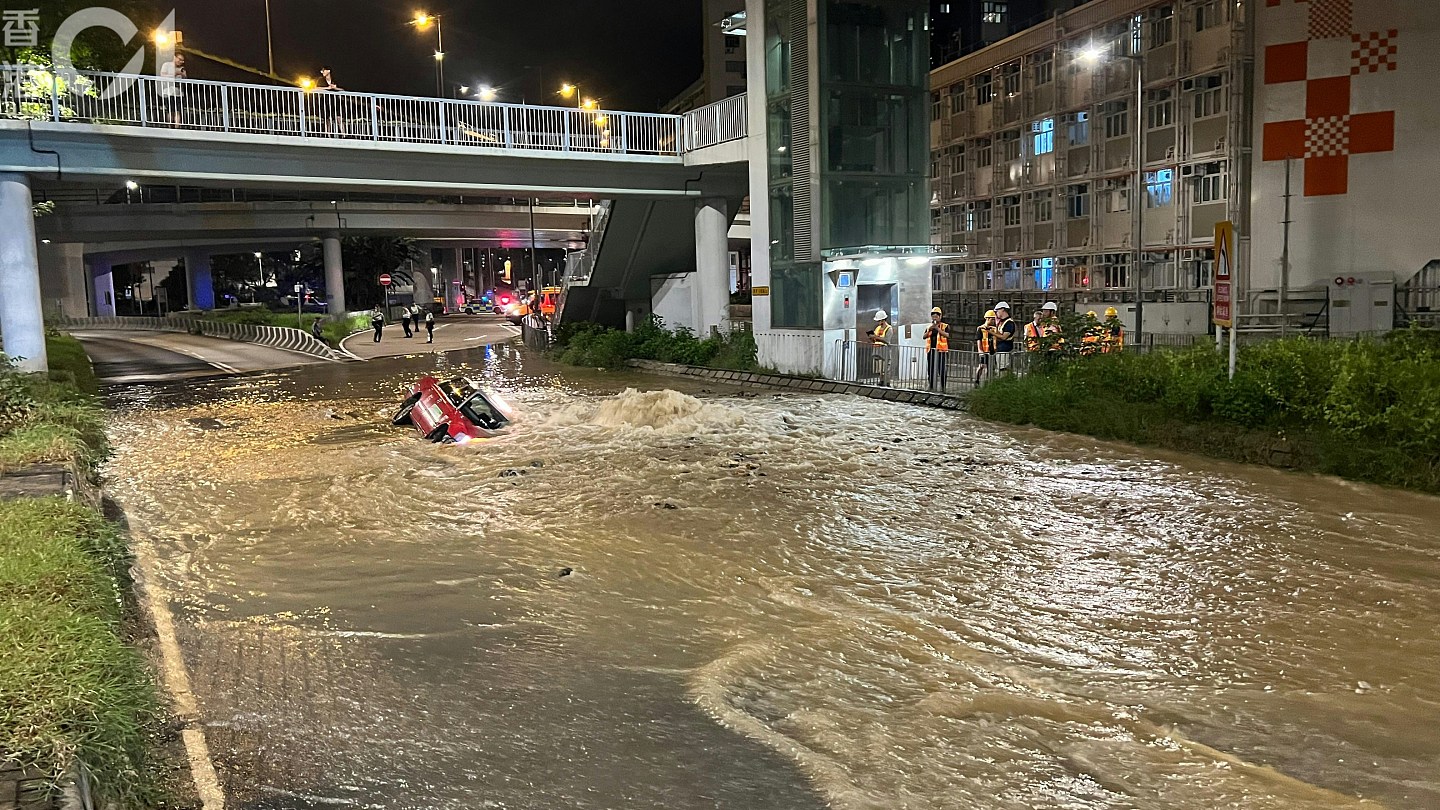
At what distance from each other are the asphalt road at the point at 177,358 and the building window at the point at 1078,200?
27112 mm

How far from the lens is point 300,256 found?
8012 cm

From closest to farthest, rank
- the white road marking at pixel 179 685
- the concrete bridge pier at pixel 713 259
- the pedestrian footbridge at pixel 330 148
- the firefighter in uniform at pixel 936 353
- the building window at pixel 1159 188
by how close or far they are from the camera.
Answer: the white road marking at pixel 179 685, the firefighter in uniform at pixel 936 353, the pedestrian footbridge at pixel 330 148, the concrete bridge pier at pixel 713 259, the building window at pixel 1159 188

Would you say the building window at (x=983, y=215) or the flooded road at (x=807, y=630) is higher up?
the building window at (x=983, y=215)

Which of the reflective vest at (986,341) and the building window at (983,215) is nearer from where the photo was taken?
the reflective vest at (986,341)

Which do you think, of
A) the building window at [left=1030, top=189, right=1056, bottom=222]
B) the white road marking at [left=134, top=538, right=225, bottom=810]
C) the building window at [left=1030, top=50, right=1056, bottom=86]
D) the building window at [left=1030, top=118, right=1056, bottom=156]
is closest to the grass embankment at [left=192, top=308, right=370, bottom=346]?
the building window at [left=1030, top=189, right=1056, bottom=222]

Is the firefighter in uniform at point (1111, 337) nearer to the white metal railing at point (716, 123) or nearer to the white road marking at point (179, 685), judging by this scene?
the white metal railing at point (716, 123)

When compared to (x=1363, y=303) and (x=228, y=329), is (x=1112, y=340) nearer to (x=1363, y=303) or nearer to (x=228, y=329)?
(x=1363, y=303)

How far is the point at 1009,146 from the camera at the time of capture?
41.3 m

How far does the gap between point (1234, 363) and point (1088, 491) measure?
12.1ft

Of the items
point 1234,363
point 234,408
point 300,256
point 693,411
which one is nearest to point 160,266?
point 300,256

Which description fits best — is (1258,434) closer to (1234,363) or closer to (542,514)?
(1234,363)

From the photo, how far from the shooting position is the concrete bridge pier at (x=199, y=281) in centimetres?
6681

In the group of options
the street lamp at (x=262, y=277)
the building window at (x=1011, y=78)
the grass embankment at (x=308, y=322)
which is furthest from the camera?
the street lamp at (x=262, y=277)

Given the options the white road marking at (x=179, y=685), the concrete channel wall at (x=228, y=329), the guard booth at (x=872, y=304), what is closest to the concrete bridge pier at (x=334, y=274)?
the concrete channel wall at (x=228, y=329)
